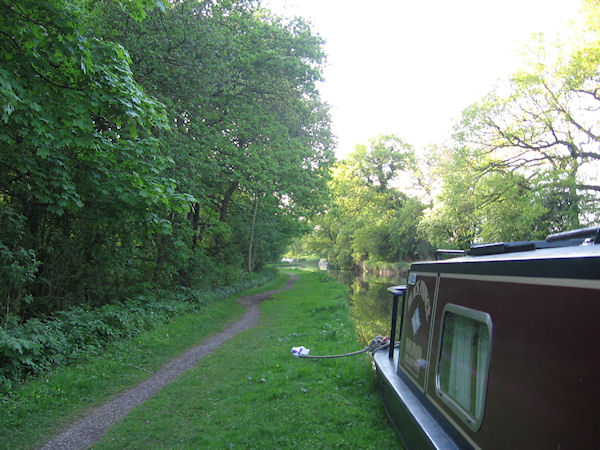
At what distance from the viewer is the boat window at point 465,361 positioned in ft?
7.82

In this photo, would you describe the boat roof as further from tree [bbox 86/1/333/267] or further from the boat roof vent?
tree [bbox 86/1/333/267]

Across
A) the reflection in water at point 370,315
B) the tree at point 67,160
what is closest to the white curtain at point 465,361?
the tree at point 67,160

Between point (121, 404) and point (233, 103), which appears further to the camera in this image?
point (233, 103)

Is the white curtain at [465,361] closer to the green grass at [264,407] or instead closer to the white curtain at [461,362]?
the white curtain at [461,362]

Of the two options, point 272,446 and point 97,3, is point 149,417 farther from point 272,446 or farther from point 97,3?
point 97,3

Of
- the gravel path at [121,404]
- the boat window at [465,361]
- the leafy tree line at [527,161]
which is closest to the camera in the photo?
the boat window at [465,361]

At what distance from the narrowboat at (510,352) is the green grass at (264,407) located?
3.08ft

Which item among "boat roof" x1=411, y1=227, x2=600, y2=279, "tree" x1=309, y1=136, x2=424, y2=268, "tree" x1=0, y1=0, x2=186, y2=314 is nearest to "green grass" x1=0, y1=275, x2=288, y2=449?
"tree" x1=0, y1=0, x2=186, y2=314

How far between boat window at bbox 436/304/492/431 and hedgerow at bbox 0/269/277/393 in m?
5.01

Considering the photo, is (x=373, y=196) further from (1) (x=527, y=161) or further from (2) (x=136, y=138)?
(2) (x=136, y=138)

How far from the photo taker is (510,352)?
6.74 ft

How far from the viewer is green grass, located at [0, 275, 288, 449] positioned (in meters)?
4.15

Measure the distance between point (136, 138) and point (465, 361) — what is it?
531cm

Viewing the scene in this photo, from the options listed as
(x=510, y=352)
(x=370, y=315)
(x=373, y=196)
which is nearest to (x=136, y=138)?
(x=510, y=352)
